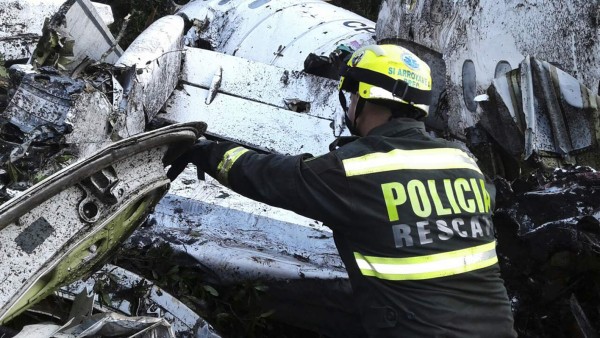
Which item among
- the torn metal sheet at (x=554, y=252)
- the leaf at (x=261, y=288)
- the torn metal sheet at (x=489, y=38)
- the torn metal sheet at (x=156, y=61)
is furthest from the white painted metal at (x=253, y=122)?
the torn metal sheet at (x=554, y=252)

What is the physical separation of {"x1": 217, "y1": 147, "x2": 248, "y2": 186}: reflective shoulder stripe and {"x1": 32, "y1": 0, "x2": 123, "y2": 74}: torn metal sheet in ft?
4.60

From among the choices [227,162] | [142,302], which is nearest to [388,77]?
[227,162]

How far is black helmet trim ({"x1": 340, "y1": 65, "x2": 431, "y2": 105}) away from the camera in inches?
99.9

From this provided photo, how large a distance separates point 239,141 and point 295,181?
229 cm

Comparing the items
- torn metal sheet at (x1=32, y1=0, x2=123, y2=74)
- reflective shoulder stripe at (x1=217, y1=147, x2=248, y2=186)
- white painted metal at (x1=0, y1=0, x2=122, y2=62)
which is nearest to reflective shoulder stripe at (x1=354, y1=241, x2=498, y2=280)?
reflective shoulder stripe at (x1=217, y1=147, x2=248, y2=186)

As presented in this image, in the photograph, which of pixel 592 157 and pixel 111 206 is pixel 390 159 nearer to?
pixel 111 206

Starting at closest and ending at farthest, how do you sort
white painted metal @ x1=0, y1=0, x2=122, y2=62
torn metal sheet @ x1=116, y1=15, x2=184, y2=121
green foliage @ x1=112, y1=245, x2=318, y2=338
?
green foliage @ x1=112, y1=245, x2=318, y2=338 < torn metal sheet @ x1=116, y1=15, x2=184, y2=121 < white painted metal @ x1=0, y1=0, x2=122, y2=62

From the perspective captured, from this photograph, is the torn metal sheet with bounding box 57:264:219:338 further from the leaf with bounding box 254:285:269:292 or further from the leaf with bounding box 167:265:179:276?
the leaf with bounding box 254:285:269:292

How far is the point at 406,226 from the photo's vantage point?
2.31m

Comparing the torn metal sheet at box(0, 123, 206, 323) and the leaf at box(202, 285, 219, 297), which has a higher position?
the torn metal sheet at box(0, 123, 206, 323)

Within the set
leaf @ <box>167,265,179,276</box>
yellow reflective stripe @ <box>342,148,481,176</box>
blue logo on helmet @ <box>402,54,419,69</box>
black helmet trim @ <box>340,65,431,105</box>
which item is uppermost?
blue logo on helmet @ <box>402,54,419,69</box>

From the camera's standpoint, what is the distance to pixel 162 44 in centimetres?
469

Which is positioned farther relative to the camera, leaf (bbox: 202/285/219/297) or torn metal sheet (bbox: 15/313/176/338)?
leaf (bbox: 202/285/219/297)

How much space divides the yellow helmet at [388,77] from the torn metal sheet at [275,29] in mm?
2616
